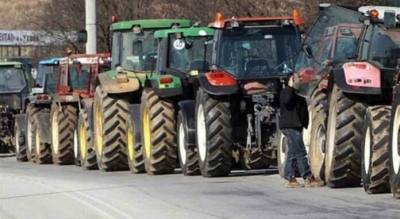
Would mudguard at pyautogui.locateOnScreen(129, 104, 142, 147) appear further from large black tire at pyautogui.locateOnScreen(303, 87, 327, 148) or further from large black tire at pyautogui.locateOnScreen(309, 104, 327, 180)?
large black tire at pyautogui.locateOnScreen(309, 104, 327, 180)

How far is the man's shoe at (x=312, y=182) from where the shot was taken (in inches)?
606

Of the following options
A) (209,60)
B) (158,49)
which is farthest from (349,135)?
(158,49)

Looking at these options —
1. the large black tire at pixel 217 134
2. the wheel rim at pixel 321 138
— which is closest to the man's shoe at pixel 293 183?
the wheel rim at pixel 321 138

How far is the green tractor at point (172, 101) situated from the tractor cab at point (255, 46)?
0.71 meters

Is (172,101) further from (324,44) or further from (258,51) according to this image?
(324,44)

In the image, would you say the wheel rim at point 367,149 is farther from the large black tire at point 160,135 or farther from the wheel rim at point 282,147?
the large black tire at point 160,135

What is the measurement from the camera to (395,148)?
13.1 metres

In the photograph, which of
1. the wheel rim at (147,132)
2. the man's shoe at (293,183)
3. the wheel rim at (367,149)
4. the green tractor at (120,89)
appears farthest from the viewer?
the green tractor at (120,89)

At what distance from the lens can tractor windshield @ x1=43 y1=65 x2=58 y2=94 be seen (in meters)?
28.9

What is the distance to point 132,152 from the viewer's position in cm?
2077

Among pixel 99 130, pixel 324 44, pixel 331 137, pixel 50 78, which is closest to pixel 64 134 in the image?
pixel 99 130

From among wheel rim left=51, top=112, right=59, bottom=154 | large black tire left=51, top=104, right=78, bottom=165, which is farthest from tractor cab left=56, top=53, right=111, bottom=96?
wheel rim left=51, top=112, right=59, bottom=154

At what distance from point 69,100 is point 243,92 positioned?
8.96m

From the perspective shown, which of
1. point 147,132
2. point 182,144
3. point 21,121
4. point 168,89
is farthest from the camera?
point 21,121
